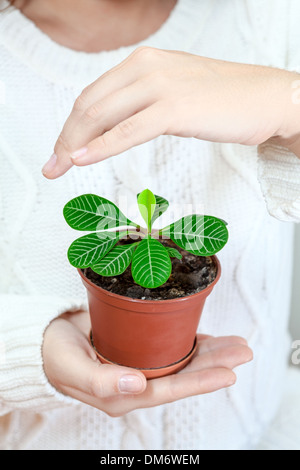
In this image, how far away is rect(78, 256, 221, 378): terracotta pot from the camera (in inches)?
21.2

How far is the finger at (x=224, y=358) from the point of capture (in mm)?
647

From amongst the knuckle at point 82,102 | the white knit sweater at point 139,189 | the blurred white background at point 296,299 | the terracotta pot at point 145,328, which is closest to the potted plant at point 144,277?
the terracotta pot at point 145,328

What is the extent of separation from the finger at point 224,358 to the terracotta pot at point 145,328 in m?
0.03

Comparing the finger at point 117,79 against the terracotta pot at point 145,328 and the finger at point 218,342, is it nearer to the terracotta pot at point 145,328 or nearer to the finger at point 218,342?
the terracotta pot at point 145,328

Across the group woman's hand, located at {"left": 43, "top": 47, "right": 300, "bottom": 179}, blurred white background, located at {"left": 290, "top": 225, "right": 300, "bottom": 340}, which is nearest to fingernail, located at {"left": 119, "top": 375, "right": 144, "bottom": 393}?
woman's hand, located at {"left": 43, "top": 47, "right": 300, "bottom": 179}

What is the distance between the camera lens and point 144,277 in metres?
0.51

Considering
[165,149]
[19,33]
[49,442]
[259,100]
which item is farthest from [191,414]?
[19,33]

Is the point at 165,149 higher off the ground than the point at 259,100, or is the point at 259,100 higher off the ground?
the point at 259,100

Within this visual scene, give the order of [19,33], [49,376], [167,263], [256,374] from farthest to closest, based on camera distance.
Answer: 1. [256,374]
2. [19,33]
3. [49,376]
4. [167,263]

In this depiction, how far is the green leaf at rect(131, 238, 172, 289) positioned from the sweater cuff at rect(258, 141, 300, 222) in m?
0.23

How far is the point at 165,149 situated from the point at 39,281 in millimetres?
345

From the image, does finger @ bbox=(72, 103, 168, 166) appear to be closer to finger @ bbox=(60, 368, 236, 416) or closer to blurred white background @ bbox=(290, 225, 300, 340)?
finger @ bbox=(60, 368, 236, 416)

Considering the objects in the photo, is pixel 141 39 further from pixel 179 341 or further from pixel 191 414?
pixel 191 414

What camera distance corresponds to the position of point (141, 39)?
2.99 ft
